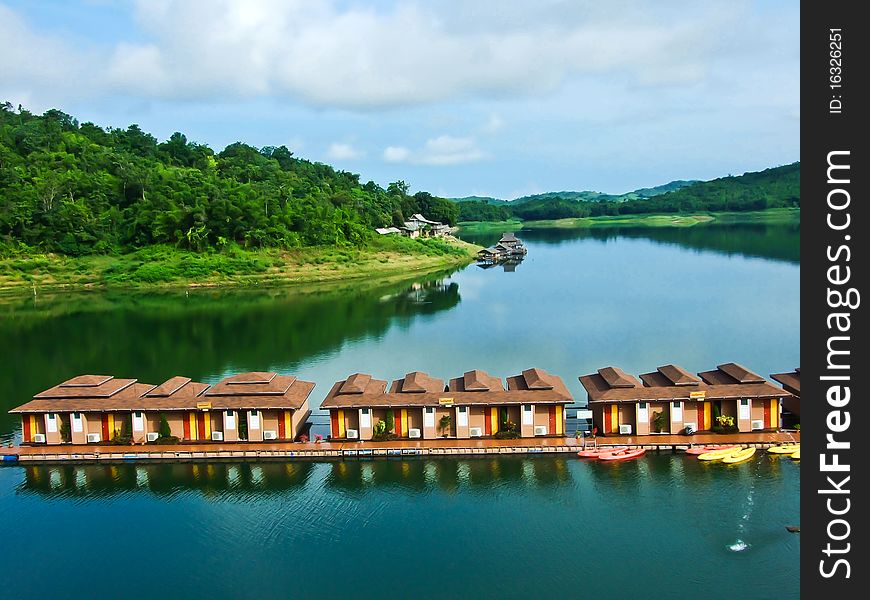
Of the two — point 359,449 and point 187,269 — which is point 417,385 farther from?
point 187,269

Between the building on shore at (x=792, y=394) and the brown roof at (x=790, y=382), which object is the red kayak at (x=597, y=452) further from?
the brown roof at (x=790, y=382)

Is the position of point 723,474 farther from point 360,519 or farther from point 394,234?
point 394,234

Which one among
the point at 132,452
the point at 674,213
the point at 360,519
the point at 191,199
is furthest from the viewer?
the point at 674,213

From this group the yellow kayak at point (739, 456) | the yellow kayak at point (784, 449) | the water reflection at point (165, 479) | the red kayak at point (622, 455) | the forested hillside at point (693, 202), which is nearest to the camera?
the water reflection at point (165, 479)

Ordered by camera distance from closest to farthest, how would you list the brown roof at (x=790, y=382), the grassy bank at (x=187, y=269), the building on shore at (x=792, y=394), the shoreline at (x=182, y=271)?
the building on shore at (x=792, y=394) < the brown roof at (x=790, y=382) < the shoreline at (x=182, y=271) < the grassy bank at (x=187, y=269)

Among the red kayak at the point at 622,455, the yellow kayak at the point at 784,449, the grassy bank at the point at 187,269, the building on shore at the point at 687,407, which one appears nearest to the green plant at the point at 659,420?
the building on shore at the point at 687,407

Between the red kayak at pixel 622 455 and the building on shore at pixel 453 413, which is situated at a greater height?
the building on shore at pixel 453 413

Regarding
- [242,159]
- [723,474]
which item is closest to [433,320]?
[723,474]
